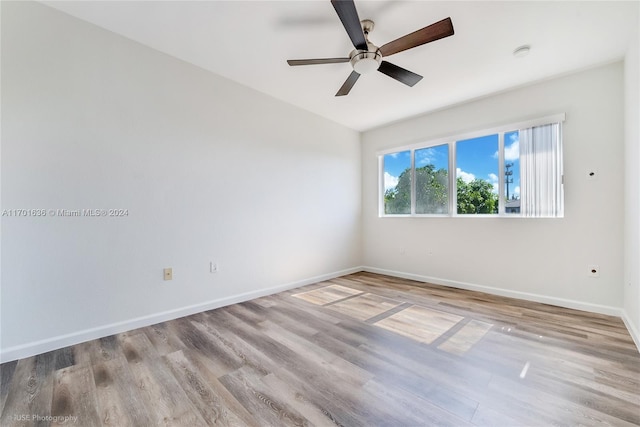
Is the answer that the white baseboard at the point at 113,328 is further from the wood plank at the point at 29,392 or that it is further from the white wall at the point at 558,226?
the white wall at the point at 558,226

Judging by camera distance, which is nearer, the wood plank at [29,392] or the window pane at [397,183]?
the wood plank at [29,392]

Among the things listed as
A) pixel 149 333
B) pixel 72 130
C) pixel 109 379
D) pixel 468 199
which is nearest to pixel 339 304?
pixel 149 333

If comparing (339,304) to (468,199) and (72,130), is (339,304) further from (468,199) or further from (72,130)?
(72,130)

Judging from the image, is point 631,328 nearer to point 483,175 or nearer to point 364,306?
point 483,175

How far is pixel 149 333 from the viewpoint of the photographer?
2254 millimetres

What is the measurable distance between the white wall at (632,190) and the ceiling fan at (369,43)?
1674mm

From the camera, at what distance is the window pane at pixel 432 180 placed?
385 cm

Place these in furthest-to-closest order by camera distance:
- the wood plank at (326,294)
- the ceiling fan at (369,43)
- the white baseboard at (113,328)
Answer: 1. the wood plank at (326,294)
2. the white baseboard at (113,328)
3. the ceiling fan at (369,43)

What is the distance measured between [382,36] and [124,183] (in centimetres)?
262

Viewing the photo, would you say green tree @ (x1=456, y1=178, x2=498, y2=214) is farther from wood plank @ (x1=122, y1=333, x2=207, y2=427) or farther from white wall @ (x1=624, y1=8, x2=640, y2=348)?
wood plank @ (x1=122, y1=333, x2=207, y2=427)

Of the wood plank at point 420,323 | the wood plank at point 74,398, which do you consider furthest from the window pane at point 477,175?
the wood plank at point 74,398

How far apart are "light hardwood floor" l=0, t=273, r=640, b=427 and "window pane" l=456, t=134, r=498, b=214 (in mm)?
1427

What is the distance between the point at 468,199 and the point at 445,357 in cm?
245

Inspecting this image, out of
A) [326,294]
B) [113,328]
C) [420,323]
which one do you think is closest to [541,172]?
[420,323]
